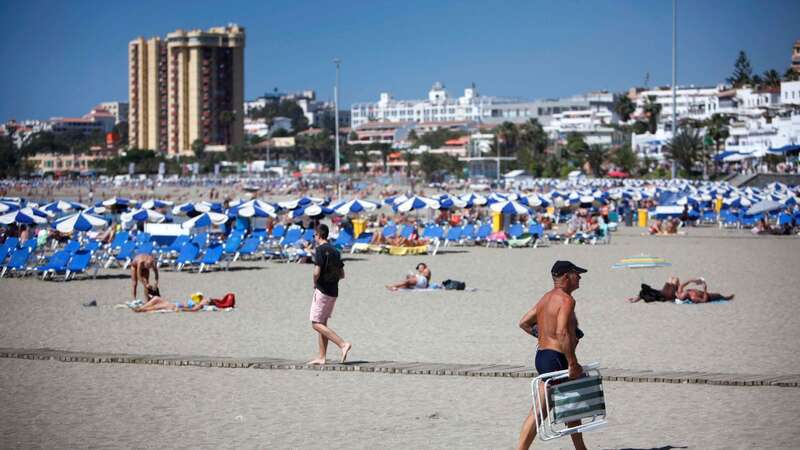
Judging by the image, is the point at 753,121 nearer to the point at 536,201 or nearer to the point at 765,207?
the point at 765,207

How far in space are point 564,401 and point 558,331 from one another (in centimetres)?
37

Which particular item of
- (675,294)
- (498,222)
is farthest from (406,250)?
(675,294)

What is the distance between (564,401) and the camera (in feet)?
18.1

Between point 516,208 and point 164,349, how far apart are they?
20.3 m

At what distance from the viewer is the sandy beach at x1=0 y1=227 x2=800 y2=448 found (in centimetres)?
702

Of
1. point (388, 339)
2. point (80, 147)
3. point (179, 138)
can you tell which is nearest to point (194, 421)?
point (388, 339)

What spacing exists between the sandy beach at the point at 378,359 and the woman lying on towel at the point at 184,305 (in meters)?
0.39

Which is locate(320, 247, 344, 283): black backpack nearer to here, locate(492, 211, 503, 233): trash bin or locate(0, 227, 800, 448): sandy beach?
locate(0, 227, 800, 448): sandy beach

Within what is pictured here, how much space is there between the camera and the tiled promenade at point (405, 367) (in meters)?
8.78

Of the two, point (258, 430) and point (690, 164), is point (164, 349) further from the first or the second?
point (690, 164)

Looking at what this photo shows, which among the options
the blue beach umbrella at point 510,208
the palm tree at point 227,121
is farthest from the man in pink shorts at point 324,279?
the palm tree at point 227,121

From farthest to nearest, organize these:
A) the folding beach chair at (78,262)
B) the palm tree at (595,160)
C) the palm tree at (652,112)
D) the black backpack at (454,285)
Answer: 1. the palm tree at (652,112)
2. the palm tree at (595,160)
3. the folding beach chair at (78,262)
4. the black backpack at (454,285)

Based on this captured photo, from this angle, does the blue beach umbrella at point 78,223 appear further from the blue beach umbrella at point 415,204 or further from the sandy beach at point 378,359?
the blue beach umbrella at point 415,204

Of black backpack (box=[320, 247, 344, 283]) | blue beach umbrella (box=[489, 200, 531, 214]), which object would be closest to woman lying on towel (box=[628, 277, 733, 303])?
black backpack (box=[320, 247, 344, 283])
